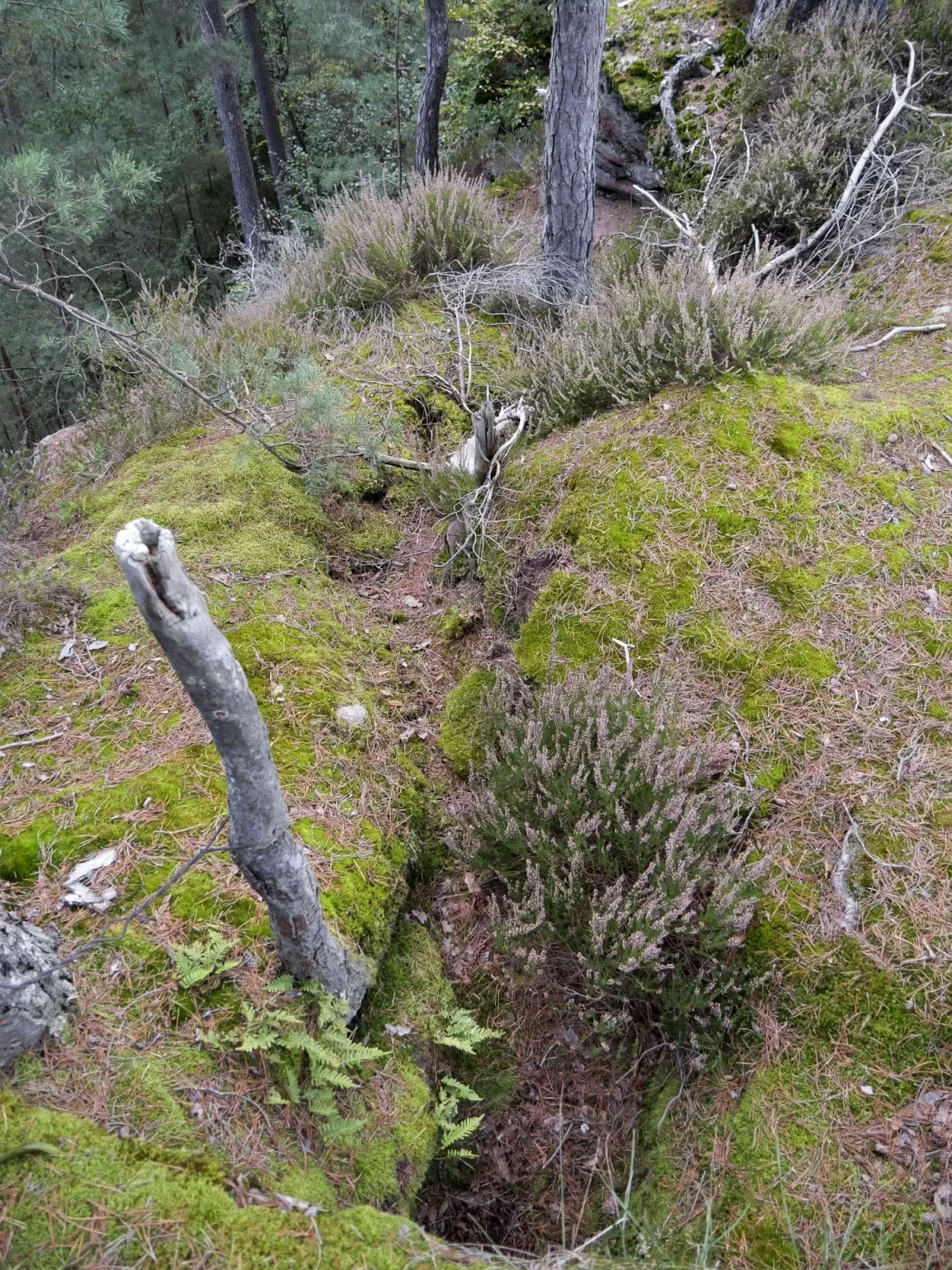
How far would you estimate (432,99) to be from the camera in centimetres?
940

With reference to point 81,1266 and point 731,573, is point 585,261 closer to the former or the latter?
point 731,573

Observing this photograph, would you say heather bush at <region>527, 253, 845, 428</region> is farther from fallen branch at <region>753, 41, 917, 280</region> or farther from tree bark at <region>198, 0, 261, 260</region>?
tree bark at <region>198, 0, 261, 260</region>

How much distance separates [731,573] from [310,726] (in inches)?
82.2

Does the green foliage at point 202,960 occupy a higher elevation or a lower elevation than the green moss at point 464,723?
higher

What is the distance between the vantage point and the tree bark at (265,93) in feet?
38.1

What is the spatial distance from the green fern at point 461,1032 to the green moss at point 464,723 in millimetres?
1039

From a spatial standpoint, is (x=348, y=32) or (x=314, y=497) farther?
(x=348, y=32)

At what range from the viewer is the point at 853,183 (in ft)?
19.2

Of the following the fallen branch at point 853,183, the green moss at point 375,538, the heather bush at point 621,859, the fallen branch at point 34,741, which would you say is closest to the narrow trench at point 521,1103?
the heather bush at point 621,859

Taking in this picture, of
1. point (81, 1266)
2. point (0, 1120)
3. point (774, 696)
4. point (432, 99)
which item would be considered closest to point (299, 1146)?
point (81, 1266)

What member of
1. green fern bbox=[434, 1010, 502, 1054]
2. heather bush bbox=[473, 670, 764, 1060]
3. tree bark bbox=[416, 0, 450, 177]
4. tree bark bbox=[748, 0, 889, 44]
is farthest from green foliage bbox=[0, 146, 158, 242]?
tree bark bbox=[748, 0, 889, 44]

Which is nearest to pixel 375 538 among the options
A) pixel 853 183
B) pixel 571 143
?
pixel 571 143

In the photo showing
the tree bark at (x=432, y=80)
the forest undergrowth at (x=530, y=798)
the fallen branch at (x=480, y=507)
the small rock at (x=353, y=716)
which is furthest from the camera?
the tree bark at (x=432, y=80)

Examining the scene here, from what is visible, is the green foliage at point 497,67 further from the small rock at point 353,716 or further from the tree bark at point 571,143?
the small rock at point 353,716
